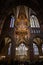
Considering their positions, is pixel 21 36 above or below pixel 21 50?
above

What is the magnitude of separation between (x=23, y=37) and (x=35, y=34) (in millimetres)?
1954

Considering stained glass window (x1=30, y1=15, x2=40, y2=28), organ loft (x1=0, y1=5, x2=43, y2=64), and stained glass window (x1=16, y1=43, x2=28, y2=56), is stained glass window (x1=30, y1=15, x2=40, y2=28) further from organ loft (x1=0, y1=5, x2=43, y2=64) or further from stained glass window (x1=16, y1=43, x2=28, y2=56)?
stained glass window (x1=16, y1=43, x2=28, y2=56)

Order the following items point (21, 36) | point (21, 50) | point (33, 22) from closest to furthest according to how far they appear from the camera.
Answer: point (21, 36) < point (33, 22) < point (21, 50)

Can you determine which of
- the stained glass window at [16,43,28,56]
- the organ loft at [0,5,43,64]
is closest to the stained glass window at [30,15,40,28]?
the organ loft at [0,5,43,64]

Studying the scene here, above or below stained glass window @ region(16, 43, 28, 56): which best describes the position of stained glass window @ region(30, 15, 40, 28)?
above

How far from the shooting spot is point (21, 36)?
22359 millimetres

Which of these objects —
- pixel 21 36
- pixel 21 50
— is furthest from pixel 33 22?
pixel 21 50

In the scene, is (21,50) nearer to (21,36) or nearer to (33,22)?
(21,36)

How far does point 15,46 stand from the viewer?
76.2 feet

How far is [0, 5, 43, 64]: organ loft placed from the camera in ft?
72.4

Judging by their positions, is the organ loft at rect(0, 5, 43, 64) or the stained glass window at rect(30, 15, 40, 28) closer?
the organ loft at rect(0, 5, 43, 64)

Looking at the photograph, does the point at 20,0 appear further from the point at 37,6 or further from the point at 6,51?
the point at 6,51

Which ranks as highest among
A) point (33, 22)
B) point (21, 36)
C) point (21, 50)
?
point (33, 22)

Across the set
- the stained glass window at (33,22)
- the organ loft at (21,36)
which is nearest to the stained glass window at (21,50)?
the organ loft at (21,36)
